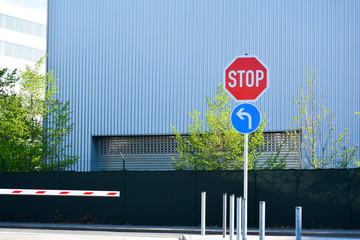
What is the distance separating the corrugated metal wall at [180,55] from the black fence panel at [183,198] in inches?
449

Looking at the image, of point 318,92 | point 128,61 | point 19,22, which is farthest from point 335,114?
point 19,22

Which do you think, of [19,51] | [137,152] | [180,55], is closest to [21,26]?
[19,51]

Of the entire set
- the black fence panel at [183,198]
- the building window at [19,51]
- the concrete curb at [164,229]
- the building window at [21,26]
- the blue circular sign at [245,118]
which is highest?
the building window at [21,26]

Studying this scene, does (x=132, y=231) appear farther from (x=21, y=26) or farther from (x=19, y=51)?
(x=21, y=26)

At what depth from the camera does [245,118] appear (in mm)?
12406

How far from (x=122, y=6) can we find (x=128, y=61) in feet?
10.5

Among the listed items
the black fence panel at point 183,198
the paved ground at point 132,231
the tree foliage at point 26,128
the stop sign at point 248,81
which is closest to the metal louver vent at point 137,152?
the stop sign at point 248,81

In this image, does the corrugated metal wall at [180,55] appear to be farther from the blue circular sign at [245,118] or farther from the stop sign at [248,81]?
the blue circular sign at [245,118]

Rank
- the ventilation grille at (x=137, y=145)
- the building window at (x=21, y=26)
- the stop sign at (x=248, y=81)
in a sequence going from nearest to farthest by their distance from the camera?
the stop sign at (x=248, y=81)
the ventilation grille at (x=137, y=145)
the building window at (x=21, y=26)

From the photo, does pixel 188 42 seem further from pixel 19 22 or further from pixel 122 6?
pixel 19 22

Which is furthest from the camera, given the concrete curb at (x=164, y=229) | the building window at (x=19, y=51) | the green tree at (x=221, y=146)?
the building window at (x=19, y=51)

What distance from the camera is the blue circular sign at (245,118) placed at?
12.3m

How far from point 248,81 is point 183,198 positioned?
703cm

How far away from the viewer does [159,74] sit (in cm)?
3344
